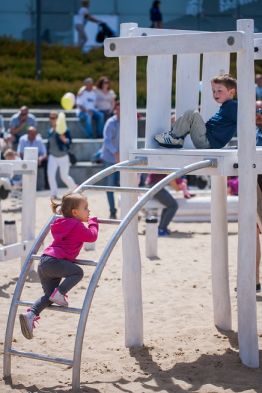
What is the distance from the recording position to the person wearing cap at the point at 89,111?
2320 centimetres

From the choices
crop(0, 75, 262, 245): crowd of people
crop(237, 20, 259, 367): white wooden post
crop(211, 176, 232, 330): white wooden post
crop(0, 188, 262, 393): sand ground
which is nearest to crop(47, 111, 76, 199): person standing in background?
crop(0, 75, 262, 245): crowd of people

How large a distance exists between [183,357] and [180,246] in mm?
5850


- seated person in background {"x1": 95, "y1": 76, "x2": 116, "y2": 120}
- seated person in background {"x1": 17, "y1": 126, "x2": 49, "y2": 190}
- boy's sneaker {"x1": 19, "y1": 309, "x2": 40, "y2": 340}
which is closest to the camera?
boy's sneaker {"x1": 19, "y1": 309, "x2": 40, "y2": 340}

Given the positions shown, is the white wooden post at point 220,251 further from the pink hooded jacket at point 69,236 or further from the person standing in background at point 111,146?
the person standing in background at point 111,146

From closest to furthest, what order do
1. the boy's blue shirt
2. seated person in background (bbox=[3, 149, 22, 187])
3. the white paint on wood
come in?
the white paint on wood
the boy's blue shirt
seated person in background (bbox=[3, 149, 22, 187])

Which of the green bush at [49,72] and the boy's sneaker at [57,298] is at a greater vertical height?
the green bush at [49,72]

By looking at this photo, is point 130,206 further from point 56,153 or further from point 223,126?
point 56,153

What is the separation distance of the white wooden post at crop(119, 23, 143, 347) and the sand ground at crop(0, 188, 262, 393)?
277 millimetres

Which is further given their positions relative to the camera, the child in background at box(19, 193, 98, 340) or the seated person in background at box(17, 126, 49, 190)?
the seated person in background at box(17, 126, 49, 190)

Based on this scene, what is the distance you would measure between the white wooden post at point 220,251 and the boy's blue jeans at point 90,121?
15078 mm

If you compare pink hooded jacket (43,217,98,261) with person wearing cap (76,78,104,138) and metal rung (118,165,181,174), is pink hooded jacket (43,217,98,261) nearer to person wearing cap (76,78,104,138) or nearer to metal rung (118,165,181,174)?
metal rung (118,165,181,174)

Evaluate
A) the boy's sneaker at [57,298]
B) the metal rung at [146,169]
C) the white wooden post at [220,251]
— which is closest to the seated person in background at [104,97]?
the white wooden post at [220,251]

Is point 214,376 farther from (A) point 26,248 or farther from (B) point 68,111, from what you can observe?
(B) point 68,111

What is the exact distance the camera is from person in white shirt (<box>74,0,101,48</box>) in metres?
28.1
